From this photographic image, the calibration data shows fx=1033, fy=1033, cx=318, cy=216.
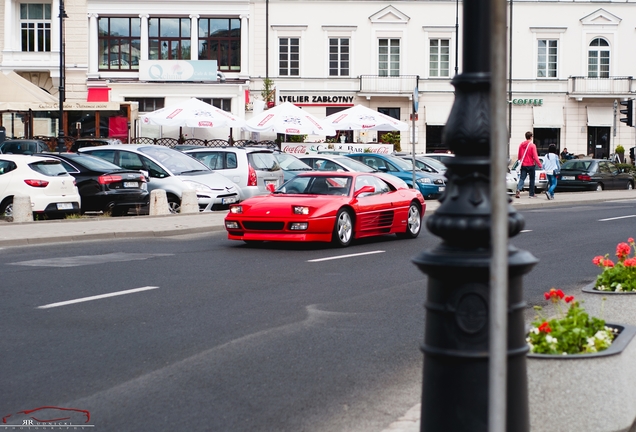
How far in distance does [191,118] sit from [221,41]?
20.1 m

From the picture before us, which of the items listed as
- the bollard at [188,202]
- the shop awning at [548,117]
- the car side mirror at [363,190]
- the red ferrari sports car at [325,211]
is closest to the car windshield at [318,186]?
the red ferrari sports car at [325,211]

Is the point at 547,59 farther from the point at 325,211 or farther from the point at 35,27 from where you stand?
the point at 325,211

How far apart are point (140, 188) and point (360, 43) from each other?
36821 mm

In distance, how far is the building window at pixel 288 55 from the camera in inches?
2288

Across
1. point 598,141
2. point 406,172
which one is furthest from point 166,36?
point 406,172

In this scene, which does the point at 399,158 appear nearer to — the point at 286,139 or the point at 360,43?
the point at 286,139

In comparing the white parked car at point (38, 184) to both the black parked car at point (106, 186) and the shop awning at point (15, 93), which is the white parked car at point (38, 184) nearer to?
the black parked car at point (106, 186)

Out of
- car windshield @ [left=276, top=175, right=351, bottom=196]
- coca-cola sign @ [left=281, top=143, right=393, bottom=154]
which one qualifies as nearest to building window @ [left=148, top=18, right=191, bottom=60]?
coca-cola sign @ [left=281, top=143, right=393, bottom=154]

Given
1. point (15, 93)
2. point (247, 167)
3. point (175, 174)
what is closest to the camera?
point (175, 174)

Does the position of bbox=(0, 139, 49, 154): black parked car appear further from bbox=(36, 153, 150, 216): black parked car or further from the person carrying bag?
the person carrying bag

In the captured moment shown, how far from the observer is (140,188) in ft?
75.6

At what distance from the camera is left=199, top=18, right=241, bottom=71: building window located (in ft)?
187

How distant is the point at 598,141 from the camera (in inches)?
2340

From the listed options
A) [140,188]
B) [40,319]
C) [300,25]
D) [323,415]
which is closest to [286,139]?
[300,25]
